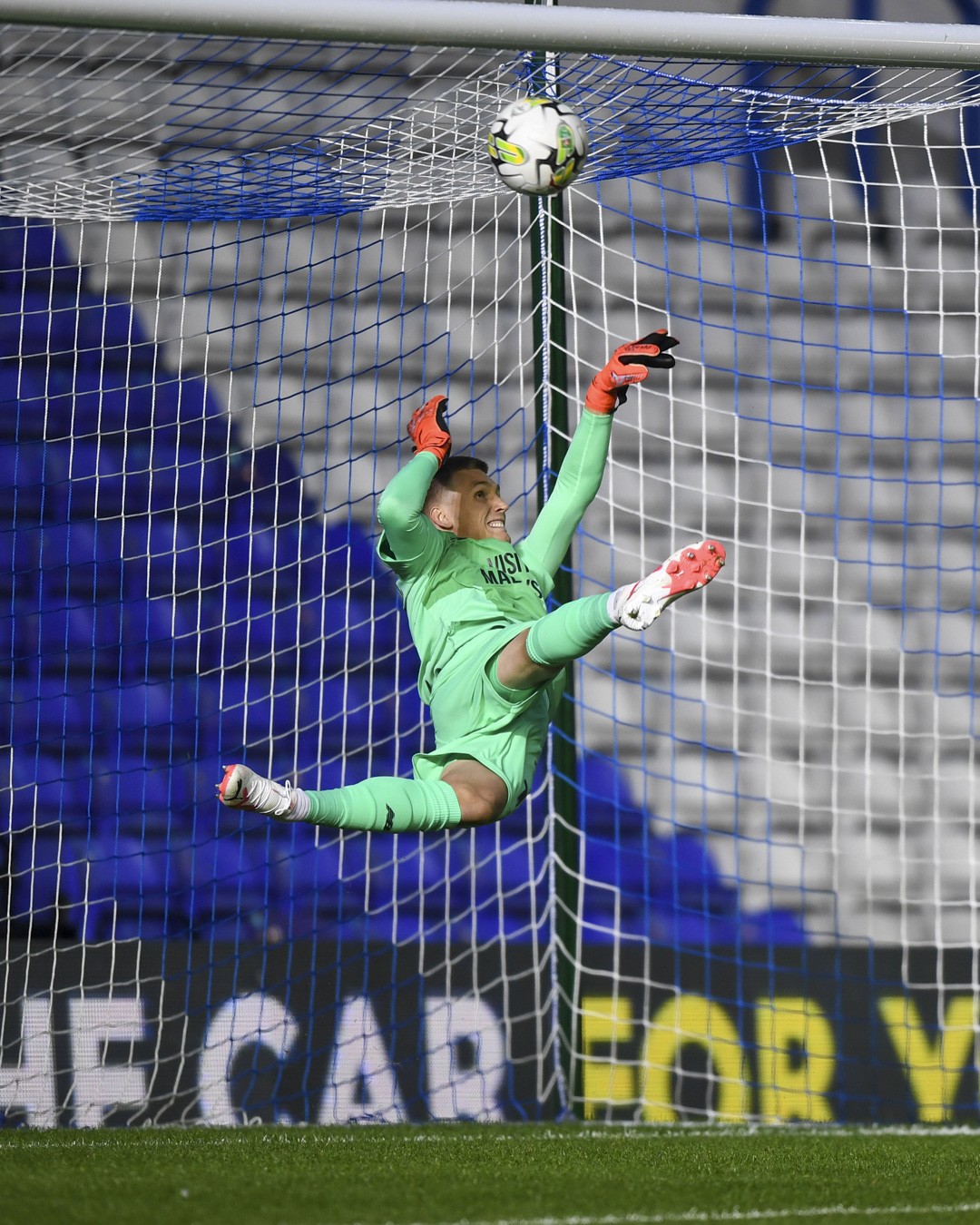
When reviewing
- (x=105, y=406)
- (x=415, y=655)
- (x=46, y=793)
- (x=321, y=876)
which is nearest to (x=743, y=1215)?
(x=321, y=876)

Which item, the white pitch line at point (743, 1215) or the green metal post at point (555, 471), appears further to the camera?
the green metal post at point (555, 471)

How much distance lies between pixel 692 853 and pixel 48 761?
253cm

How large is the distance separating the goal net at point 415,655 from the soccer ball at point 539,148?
148 cm

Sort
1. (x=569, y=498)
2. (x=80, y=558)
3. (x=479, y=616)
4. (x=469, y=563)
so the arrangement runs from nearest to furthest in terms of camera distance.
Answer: (x=479, y=616), (x=469, y=563), (x=569, y=498), (x=80, y=558)

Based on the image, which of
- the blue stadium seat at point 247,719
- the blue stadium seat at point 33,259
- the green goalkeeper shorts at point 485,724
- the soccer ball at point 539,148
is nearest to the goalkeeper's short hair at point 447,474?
the green goalkeeper shorts at point 485,724

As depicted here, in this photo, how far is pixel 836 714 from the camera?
591 cm

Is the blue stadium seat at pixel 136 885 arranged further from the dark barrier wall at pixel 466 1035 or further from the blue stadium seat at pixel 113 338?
the blue stadium seat at pixel 113 338

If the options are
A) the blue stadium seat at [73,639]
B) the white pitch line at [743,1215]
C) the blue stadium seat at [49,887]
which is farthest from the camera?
the blue stadium seat at [73,639]

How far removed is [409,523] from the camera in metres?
3.77

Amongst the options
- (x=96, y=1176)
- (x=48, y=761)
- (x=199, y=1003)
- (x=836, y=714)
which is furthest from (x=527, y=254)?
(x=96, y=1176)

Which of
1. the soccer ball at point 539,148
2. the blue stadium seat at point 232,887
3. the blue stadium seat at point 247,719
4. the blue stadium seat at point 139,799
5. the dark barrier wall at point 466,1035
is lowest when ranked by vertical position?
the dark barrier wall at point 466,1035

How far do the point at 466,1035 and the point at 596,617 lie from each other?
2.52 metres

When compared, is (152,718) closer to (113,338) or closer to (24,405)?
(24,405)

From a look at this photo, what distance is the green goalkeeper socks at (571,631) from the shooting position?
10.8ft
